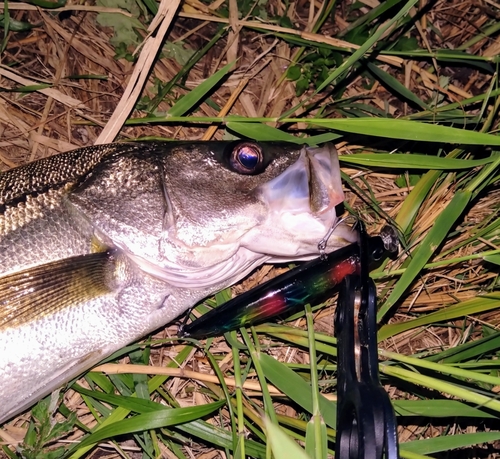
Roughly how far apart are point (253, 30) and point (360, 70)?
24.4 inches

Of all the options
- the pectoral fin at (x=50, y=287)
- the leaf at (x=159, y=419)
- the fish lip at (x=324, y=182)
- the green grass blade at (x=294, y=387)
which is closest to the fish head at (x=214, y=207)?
the fish lip at (x=324, y=182)

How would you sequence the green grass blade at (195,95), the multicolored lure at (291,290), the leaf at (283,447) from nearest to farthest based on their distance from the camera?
the leaf at (283,447) → the multicolored lure at (291,290) → the green grass blade at (195,95)

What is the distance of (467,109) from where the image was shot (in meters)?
3.05

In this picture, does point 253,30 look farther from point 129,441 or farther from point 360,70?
point 129,441

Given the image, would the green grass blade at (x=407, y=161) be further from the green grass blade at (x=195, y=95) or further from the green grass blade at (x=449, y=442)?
the green grass blade at (x=449, y=442)

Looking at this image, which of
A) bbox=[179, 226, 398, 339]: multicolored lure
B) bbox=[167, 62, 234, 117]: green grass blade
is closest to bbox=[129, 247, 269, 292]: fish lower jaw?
bbox=[179, 226, 398, 339]: multicolored lure

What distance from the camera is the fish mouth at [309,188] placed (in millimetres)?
2275

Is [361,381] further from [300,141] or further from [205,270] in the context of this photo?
[300,141]

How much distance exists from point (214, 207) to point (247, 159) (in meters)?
0.24

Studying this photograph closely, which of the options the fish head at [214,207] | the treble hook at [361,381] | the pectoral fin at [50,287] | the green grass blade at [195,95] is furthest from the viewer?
the green grass blade at [195,95]

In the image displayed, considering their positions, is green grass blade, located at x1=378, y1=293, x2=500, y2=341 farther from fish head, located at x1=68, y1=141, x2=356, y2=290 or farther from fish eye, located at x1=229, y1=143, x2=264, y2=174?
fish eye, located at x1=229, y1=143, x2=264, y2=174

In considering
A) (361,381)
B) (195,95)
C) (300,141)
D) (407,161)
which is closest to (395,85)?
(407,161)

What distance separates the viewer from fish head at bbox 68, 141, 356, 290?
2.31 metres

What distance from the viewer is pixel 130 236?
2332 mm
